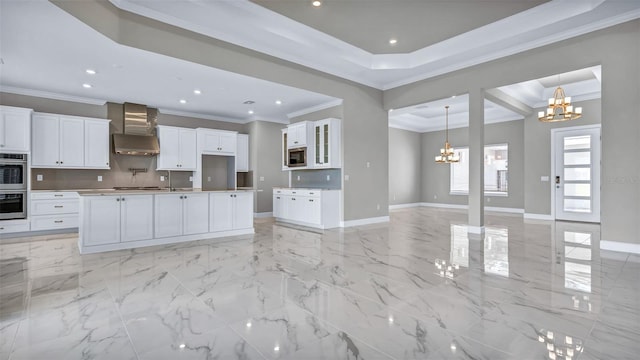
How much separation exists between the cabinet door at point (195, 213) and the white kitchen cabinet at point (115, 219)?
517mm

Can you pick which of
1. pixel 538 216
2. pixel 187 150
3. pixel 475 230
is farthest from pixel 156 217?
pixel 538 216

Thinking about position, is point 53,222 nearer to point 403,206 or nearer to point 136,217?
point 136,217

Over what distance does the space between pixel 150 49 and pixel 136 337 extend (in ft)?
12.2

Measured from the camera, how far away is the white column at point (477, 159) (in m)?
5.93

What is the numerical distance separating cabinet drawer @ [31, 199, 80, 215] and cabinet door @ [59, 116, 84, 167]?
0.76 meters

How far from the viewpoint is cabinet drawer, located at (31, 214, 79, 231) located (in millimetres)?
5824

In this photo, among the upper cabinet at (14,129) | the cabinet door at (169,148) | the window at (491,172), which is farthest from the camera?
the window at (491,172)

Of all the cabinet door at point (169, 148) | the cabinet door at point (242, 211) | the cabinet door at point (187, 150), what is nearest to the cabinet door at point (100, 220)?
the cabinet door at point (242, 211)

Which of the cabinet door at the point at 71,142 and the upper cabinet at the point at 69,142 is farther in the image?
the cabinet door at the point at 71,142

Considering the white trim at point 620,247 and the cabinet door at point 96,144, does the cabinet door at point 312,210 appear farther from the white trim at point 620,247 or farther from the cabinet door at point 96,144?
the white trim at point 620,247

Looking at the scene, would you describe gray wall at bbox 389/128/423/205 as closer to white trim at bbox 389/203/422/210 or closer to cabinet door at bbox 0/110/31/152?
white trim at bbox 389/203/422/210

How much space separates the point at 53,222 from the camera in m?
5.97

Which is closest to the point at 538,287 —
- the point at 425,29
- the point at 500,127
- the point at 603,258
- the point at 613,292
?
the point at 613,292

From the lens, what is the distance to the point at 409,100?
702cm
